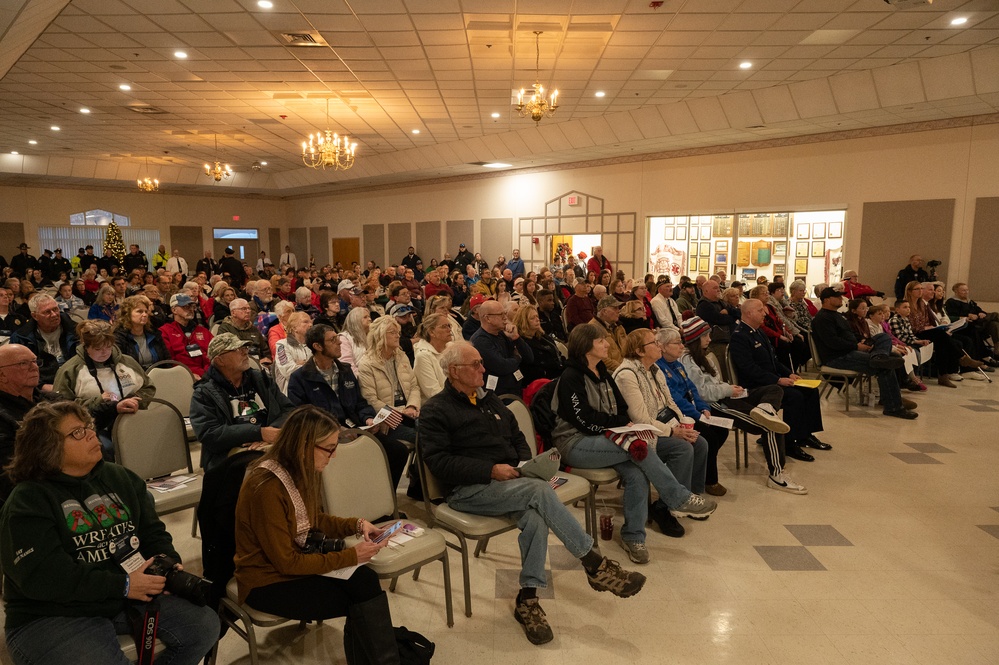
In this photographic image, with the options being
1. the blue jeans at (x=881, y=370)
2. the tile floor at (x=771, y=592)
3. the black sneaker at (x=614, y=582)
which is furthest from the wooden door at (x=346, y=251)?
the black sneaker at (x=614, y=582)

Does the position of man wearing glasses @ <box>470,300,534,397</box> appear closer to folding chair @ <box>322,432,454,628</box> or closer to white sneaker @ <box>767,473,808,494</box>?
folding chair @ <box>322,432,454,628</box>

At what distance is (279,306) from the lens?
228 inches

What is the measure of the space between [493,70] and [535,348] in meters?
5.35

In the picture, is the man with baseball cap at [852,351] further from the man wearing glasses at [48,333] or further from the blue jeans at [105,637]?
the man wearing glasses at [48,333]

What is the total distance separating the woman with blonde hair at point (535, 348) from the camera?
509 centimetres

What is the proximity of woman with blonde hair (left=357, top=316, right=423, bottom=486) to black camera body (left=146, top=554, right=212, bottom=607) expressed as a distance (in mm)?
1820

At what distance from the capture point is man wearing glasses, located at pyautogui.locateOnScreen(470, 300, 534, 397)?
4.41 meters

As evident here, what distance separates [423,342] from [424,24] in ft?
14.5

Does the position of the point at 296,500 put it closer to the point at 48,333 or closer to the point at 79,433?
the point at 79,433

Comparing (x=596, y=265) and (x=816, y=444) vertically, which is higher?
(x=596, y=265)

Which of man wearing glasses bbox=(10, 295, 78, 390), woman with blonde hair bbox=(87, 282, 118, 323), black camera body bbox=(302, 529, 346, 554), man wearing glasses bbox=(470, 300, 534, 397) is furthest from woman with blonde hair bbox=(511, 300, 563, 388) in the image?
woman with blonde hair bbox=(87, 282, 118, 323)

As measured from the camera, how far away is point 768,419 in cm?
422

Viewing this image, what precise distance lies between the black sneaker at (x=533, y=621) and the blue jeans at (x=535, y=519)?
3.2 inches

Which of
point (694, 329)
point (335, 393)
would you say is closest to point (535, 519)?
point (335, 393)
